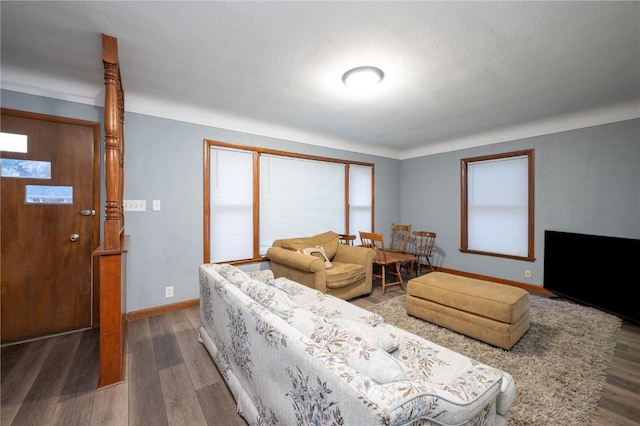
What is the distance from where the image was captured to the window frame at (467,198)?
3.88 m

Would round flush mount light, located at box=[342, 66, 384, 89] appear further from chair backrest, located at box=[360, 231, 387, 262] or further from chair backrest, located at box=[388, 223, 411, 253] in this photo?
chair backrest, located at box=[388, 223, 411, 253]

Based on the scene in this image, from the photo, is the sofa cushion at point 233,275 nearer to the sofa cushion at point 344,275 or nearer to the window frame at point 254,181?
the window frame at point 254,181

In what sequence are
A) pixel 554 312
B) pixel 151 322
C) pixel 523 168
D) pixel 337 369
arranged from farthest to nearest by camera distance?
pixel 523 168 < pixel 554 312 < pixel 151 322 < pixel 337 369

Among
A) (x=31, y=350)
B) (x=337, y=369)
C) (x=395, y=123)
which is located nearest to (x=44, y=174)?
(x=31, y=350)

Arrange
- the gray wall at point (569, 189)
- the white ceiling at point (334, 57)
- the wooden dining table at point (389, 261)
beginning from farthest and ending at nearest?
the wooden dining table at point (389, 261) → the gray wall at point (569, 189) → the white ceiling at point (334, 57)

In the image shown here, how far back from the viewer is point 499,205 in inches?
168

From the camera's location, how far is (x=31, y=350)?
2240mm

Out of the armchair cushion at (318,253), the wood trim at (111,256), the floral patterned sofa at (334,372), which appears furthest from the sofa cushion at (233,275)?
the armchair cushion at (318,253)

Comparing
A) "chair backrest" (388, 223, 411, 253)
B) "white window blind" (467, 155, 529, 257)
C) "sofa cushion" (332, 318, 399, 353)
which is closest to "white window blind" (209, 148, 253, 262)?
"sofa cushion" (332, 318, 399, 353)

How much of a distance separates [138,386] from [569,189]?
5.22m

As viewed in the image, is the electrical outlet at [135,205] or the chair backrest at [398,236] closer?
the electrical outlet at [135,205]

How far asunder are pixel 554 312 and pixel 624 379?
4.14ft

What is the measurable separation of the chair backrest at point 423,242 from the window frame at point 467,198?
50 centimetres

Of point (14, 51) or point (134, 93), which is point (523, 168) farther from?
point (14, 51)
